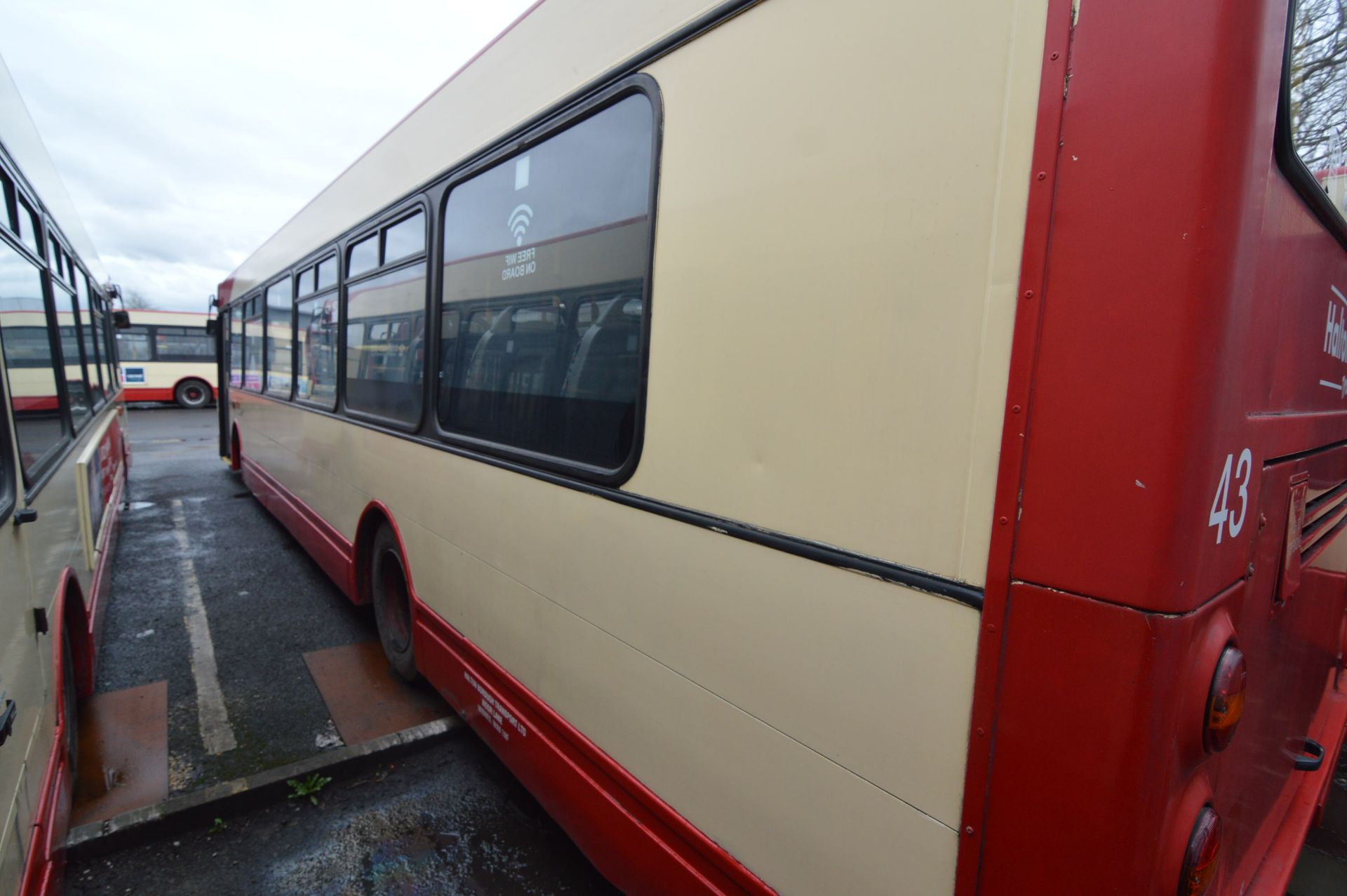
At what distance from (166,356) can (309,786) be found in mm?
22842

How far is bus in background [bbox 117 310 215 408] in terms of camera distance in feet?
66.6

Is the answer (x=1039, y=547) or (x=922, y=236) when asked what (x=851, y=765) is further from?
(x=922, y=236)

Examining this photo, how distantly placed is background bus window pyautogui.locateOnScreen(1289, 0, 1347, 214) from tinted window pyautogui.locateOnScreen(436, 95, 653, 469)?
139 cm

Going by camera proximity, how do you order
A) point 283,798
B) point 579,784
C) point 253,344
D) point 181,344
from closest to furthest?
point 579,784, point 283,798, point 253,344, point 181,344

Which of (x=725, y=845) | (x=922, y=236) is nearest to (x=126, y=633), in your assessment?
(x=725, y=845)

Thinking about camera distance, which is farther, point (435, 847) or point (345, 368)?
point (345, 368)


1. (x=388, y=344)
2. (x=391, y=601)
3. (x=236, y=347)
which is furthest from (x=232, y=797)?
(x=236, y=347)

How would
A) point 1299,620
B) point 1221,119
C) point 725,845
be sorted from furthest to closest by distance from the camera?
point 1299,620, point 725,845, point 1221,119

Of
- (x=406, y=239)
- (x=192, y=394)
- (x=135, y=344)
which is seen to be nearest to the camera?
(x=406, y=239)

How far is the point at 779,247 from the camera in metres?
1.50

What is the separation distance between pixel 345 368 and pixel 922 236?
4170mm

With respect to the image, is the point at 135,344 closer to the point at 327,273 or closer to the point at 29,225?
the point at 327,273

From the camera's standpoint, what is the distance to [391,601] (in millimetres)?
4078

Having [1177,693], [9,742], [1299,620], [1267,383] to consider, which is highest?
[1267,383]
